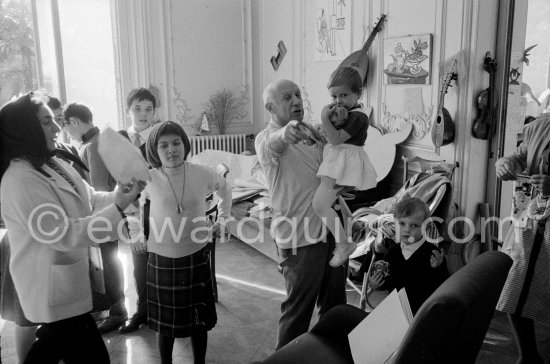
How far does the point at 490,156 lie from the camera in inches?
148

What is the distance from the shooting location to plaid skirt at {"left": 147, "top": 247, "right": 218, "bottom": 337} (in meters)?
2.33

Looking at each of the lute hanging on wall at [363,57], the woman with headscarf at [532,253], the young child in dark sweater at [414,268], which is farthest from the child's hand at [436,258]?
the lute hanging on wall at [363,57]

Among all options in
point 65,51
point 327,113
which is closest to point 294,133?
point 327,113

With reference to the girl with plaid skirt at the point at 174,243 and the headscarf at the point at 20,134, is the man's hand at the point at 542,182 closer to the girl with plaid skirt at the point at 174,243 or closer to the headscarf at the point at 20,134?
the girl with plaid skirt at the point at 174,243

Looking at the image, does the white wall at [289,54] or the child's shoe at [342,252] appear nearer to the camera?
the child's shoe at [342,252]

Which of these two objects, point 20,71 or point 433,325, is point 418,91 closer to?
point 433,325

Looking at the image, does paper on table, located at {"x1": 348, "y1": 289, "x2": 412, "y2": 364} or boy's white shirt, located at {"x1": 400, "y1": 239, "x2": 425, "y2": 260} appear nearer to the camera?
paper on table, located at {"x1": 348, "y1": 289, "x2": 412, "y2": 364}

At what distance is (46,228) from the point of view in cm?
177

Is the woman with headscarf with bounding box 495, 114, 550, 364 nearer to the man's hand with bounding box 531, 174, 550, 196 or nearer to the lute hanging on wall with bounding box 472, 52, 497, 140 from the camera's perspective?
the man's hand with bounding box 531, 174, 550, 196

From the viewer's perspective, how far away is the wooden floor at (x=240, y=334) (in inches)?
112

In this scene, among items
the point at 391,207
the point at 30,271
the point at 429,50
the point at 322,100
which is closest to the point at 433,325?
the point at 30,271

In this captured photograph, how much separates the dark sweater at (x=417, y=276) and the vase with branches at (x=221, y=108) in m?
4.62

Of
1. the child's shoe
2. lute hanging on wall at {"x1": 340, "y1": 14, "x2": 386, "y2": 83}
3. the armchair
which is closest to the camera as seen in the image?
the armchair

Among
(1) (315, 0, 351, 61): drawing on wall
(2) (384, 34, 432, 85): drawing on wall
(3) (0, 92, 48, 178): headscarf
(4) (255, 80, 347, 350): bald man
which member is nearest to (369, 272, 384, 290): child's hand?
(4) (255, 80, 347, 350): bald man
